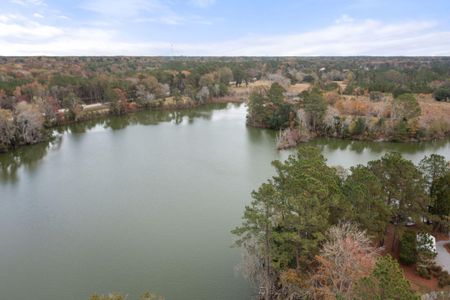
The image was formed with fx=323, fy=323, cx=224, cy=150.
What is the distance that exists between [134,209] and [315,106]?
24.4m

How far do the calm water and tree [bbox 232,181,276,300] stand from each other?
1.70 m

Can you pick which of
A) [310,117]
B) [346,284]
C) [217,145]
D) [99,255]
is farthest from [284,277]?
[310,117]

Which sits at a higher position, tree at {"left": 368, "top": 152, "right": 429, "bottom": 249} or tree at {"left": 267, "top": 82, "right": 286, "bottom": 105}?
tree at {"left": 267, "top": 82, "right": 286, "bottom": 105}

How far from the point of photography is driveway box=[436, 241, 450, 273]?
535 inches

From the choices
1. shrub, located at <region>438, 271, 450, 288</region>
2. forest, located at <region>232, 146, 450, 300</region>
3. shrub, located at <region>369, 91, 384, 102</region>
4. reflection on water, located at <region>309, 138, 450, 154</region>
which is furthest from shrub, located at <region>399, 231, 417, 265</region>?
shrub, located at <region>369, 91, 384, 102</region>

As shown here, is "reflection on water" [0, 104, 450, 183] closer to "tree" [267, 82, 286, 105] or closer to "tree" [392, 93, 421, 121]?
"tree" [392, 93, 421, 121]

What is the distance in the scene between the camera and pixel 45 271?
14.7 metres

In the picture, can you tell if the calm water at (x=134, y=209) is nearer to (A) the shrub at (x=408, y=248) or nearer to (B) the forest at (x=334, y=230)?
(B) the forest at (x=334, y=230)

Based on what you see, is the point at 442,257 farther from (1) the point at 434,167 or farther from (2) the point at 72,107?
(2) the point at 72,107

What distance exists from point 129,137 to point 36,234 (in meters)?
22.0

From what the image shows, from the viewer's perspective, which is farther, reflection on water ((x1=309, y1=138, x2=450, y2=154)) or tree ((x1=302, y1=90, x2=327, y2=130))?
tree ((x1=302, y1=90, x2=327, y2=130))

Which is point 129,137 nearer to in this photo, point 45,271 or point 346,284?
point 45,271

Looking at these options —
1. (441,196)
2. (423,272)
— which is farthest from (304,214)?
(441,196)

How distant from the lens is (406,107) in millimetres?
35844
